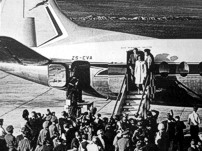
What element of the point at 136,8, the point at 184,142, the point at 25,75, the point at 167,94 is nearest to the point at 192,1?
the point at 136,8

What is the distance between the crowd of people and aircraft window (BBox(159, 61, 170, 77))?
43.1 inches

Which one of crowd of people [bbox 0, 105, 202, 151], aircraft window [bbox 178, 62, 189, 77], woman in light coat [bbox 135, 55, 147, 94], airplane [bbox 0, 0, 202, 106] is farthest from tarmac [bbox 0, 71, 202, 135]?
aircraft window [bbox 178, 62, 189, 77]

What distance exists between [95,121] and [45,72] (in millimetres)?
2341

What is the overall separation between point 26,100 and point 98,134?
3.27 meters

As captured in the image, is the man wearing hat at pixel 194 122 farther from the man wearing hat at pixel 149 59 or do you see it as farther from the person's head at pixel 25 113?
the person's head at pixel 25 113

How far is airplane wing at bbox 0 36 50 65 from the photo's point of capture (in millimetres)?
12219

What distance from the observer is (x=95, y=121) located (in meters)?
10.8

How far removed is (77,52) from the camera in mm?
11992

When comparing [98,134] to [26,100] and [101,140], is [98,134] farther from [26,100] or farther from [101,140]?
[26,100]

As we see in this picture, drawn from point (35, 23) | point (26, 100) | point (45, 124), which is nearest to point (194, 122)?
point (45, 124)

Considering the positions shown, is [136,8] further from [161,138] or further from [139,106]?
[161,138]

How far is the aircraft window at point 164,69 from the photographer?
1184cm

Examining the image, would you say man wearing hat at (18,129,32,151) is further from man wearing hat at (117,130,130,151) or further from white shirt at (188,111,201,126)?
white shirt at (188,111,201,126)

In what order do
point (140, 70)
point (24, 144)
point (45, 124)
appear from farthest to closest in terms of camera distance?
point (140, 70) < point (45, 124) < point (24, 144)
